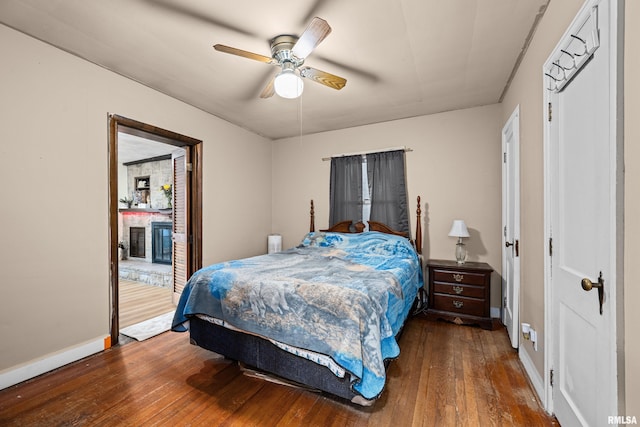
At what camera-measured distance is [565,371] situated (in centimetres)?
152

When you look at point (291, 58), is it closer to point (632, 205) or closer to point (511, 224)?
point (632, 205)

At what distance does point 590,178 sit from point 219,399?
8.09ft

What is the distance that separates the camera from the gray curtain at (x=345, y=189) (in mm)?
4173

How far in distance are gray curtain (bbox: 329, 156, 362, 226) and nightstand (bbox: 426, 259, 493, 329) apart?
1.42m

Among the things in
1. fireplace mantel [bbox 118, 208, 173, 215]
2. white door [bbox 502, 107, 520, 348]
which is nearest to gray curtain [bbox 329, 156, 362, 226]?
white door [bbox 502, 107, 520, 348]

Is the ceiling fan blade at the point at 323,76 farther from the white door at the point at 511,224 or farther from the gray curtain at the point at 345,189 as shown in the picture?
the gray curtain at the point at 345,189

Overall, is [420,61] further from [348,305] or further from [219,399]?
[219,399]

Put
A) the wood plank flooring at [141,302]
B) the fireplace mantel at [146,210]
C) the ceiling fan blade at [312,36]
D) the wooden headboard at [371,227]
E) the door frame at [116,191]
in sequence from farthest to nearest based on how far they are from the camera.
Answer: the fireplace mantel at [146,210], the wooden headboard at [371,227], the wood plank flooring at [141,302], the door frame at [116,191], the ceiling fan blade at [312,36]

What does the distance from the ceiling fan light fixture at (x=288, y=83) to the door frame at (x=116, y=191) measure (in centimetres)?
173

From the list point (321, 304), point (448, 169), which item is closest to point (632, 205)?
point (321, 304)

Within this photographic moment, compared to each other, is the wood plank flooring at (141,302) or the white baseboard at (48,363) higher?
the white baseboard at (48,363)

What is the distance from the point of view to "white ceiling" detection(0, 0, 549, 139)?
6.01ft

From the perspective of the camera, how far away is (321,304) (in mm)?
1829

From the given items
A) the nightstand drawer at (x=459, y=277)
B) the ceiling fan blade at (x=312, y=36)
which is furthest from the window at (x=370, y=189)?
the ceiling fan blade at (x=312, y=36)
